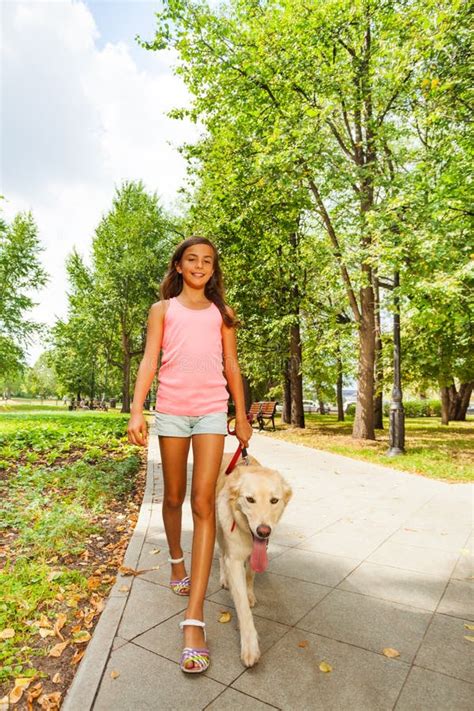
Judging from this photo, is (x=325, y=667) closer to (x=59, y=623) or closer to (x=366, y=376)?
(x=59, y=623)

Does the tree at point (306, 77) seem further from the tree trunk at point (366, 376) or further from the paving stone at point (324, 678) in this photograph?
the paving stone at point (324, 678)

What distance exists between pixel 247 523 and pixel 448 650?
1.43m

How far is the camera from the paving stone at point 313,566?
3.58 m

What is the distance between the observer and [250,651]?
7.79 ft

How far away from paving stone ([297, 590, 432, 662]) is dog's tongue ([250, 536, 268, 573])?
2.46 ft

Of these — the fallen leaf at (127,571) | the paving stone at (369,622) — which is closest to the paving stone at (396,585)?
the paving stone at (369,622)

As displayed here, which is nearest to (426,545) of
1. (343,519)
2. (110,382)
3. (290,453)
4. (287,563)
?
(343,519)

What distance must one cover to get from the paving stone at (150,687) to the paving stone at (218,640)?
0.08 meters

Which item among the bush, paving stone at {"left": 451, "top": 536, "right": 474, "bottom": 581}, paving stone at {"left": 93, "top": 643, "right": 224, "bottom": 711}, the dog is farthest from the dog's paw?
the bush

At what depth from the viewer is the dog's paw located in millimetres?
2359

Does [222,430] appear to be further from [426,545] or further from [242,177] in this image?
[242,177]

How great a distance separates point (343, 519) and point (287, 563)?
1.67m

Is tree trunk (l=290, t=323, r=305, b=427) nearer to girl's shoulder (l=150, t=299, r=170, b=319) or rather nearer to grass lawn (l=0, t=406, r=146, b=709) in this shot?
grass lawn (l=0, t=406, r=146, b=709)

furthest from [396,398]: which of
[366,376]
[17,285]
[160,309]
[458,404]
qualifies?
[17,285]
